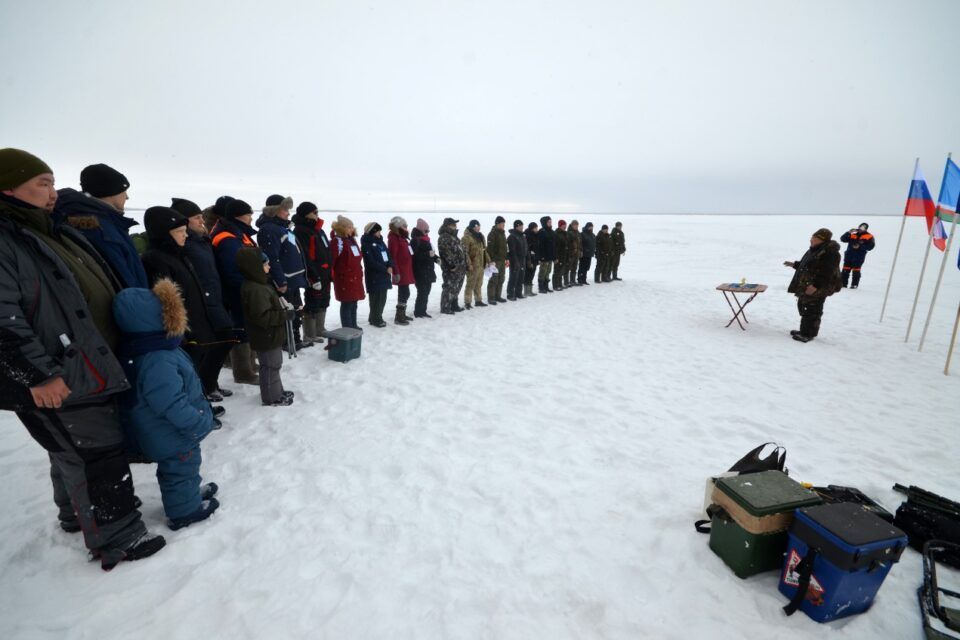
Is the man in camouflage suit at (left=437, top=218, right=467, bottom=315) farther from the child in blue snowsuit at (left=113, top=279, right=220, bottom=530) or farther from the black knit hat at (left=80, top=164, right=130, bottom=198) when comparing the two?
the child in blue snowsuit at (left=113, top=279, right=220, bottom=530)

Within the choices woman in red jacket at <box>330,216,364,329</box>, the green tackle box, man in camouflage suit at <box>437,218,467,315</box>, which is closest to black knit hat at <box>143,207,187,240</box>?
woman in red jacket at <box>330,216,364,329</box>

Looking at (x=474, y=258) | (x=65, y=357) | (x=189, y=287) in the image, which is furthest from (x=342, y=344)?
(x=474, y=258)

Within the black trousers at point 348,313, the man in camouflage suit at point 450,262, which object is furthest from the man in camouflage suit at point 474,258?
the black trousers at point 348,313

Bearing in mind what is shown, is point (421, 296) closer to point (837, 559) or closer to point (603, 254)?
point (837, 559)

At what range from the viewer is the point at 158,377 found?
2.54 meters

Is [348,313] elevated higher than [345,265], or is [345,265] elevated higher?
[345,265]

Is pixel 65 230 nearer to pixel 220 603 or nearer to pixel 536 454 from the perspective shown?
pixel 220 603

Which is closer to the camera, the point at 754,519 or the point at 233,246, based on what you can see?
the point at 754,519

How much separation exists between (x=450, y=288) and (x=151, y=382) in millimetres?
6921

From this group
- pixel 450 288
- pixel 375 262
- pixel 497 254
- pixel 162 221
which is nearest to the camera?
pixel 162 221

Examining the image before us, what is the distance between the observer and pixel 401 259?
8.29 metres

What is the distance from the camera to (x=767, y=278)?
16.3 m

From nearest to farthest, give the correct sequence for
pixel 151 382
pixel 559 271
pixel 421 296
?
pixel 151 382 → pixel 421 296 → pixel 559 271

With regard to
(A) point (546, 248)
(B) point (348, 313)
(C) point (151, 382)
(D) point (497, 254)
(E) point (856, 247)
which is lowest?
(B) point (348, 313)
